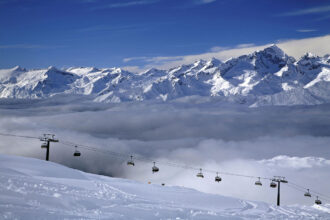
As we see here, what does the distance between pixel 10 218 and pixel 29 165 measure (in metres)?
15.2

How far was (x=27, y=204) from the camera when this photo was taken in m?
19.4

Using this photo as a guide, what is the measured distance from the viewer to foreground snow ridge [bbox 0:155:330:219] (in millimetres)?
19500

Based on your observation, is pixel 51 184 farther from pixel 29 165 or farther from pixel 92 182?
pixel 29 165

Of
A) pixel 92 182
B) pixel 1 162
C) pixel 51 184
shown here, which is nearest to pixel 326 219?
pixel 92 182

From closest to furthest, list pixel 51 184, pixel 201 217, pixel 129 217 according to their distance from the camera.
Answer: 1. pixel 129 217
2. pixel 201 217
3. pixel 51 184

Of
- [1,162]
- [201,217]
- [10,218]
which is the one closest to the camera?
A: [10,218]

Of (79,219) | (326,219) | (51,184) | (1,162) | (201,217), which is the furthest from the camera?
(1,162)

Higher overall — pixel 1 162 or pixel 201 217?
pixel 1 162

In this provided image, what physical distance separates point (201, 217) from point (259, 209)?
33.4 ft

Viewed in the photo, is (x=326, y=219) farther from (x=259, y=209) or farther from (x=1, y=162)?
(x=1, y=162)

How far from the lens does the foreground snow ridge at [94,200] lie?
19.5 metres

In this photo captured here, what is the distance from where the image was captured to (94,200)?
75.0 ft

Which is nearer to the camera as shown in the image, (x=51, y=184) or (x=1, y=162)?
(x=51, y=184)

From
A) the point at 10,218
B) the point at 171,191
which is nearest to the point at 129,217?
the point at 10,218
